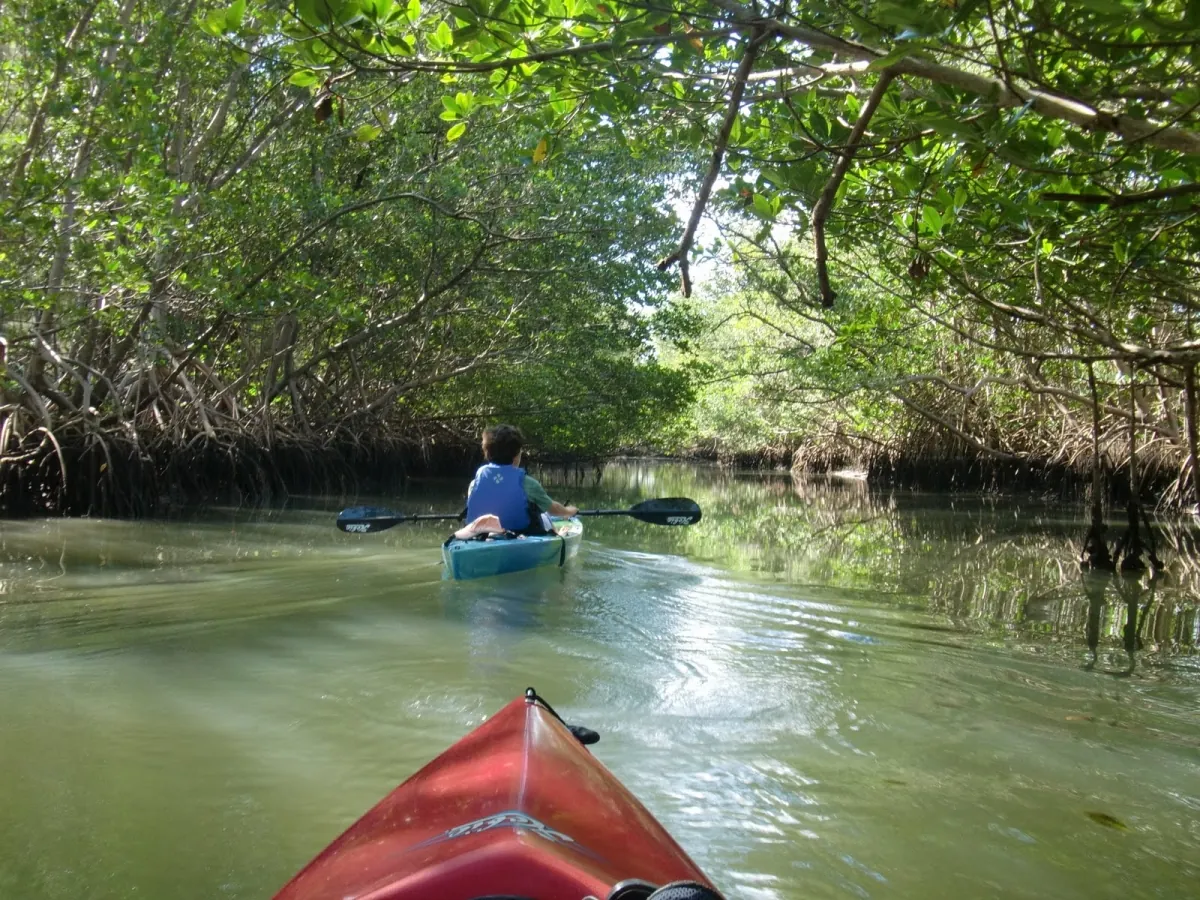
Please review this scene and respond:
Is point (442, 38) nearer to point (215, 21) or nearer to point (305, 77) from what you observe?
point (305, 77)

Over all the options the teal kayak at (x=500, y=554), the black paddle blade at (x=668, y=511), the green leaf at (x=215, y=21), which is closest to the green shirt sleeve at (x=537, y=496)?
the teal kayak at (x=500, y=554)

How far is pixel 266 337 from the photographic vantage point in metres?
12.5

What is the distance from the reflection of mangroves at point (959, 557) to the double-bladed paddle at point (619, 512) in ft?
1.87

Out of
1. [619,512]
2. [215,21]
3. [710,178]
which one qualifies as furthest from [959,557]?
[215,21]

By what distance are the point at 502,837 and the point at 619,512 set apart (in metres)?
5.87

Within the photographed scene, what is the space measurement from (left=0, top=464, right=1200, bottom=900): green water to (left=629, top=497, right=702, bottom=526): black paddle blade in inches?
16.6

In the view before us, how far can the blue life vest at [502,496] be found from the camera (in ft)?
20.2

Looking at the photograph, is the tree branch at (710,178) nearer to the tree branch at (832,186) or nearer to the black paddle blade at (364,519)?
the tree branch at (832,186)

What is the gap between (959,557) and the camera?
819 cm

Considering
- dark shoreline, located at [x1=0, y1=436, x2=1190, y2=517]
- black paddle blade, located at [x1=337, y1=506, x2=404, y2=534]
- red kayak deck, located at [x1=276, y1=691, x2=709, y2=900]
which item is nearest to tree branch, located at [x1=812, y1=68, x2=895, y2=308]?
red kayak deck, located at [x1=276, y1=691, x2=709, y2=900]

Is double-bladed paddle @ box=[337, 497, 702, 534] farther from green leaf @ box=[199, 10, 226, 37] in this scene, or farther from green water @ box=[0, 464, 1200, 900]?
green leaf @ box=[199, 10, 226, 37]

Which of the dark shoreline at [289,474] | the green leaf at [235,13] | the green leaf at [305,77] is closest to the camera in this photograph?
the green leaf at [235,13]

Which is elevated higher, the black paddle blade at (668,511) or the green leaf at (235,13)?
the green leaf at (235,13)

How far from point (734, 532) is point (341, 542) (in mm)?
4088
